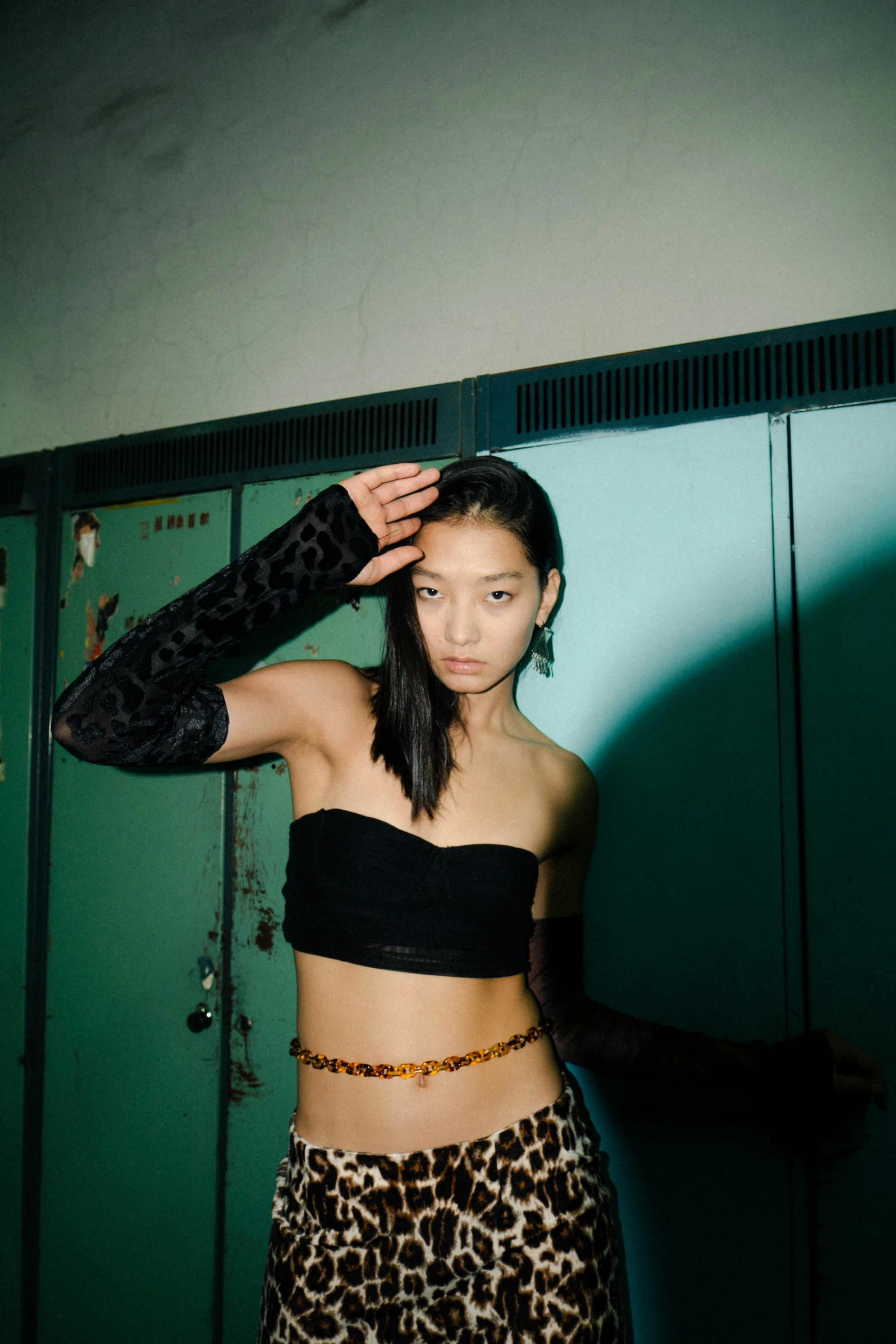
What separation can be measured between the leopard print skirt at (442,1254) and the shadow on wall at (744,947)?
23cm

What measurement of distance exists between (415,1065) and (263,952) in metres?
0.53

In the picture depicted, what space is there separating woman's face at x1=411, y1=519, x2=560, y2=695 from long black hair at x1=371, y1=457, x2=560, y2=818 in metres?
0.02

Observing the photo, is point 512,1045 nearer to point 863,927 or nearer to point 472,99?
point 863,927

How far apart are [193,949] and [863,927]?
1191mm

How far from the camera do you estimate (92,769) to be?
163 centimetres

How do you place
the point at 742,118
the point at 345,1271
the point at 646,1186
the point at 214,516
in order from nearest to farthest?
the point at 345,1271 → the point at 646,1186 → the point at 742,118 → the point at 214,516

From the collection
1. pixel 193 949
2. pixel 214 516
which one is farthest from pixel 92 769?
pixel 214 516

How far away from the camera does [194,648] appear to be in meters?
1.02

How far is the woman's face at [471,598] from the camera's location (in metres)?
1.13

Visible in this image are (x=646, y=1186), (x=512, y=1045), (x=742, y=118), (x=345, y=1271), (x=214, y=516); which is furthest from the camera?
(x=214, y=516)

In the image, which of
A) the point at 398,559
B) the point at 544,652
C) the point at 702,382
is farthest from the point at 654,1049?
the point at 702,382

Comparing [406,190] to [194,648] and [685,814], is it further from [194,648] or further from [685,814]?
[685,814]

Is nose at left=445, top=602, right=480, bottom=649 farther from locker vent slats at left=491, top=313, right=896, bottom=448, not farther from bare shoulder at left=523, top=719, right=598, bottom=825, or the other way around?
locker vent slats at left=491, top=313, right=896, bottom=448

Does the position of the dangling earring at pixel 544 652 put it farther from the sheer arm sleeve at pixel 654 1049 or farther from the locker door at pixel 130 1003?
the locker door at pixel 130 1003
